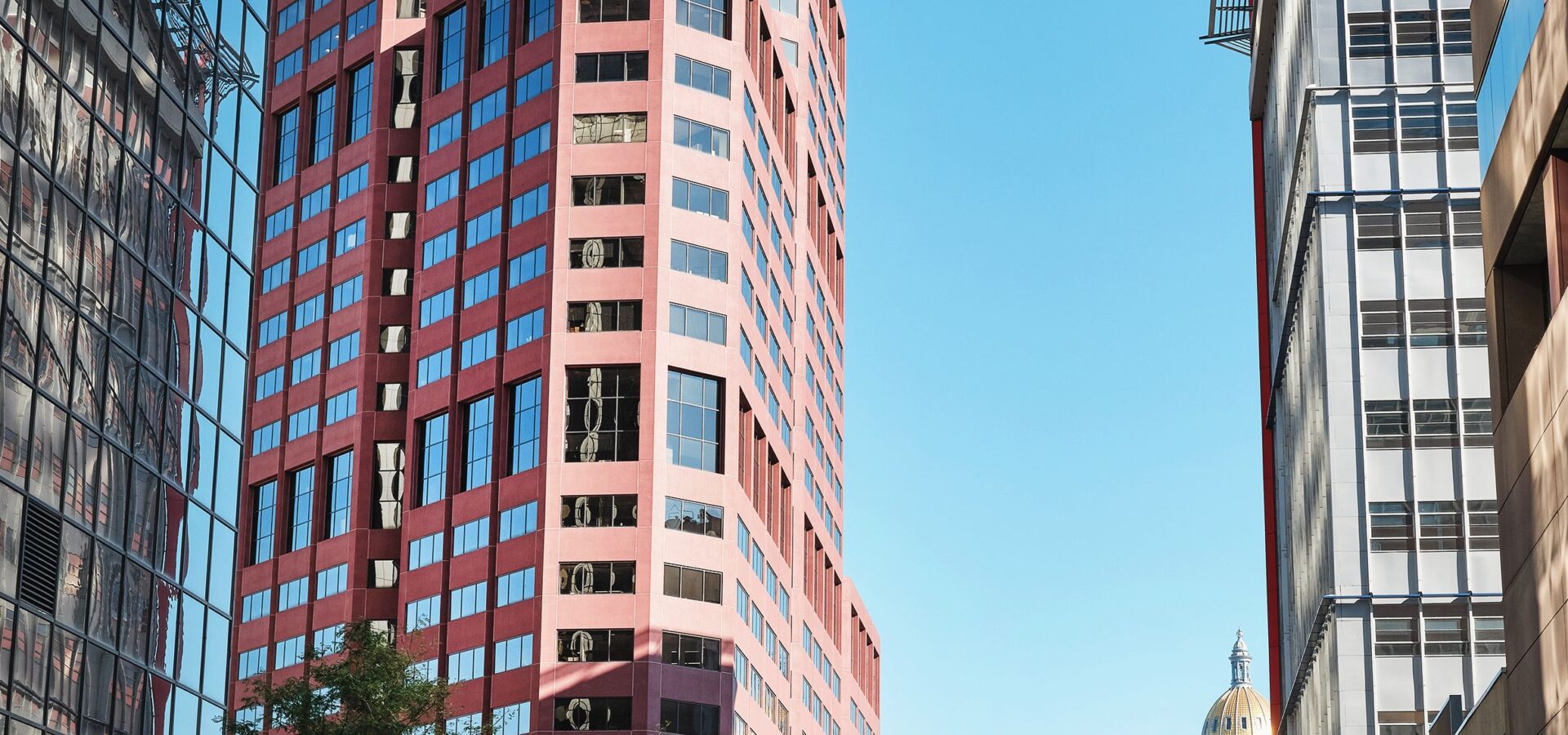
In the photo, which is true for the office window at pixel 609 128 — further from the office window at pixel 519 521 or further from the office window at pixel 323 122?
the office window at pixel 323 122

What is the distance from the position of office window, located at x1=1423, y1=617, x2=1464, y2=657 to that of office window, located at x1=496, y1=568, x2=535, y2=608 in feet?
156

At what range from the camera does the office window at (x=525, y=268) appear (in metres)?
110

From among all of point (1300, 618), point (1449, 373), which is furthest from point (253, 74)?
point (1300, 618)

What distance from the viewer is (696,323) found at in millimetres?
108812

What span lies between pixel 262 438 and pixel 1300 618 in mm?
65500

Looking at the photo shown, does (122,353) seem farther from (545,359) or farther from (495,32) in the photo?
(495,32)

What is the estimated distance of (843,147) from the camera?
15488cm

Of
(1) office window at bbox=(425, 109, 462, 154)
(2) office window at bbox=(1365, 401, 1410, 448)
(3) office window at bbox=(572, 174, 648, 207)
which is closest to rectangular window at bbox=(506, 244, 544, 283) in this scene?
(3) office window at bbox=(572, 174, 648, 207)

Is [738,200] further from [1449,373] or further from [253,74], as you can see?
[253,74]

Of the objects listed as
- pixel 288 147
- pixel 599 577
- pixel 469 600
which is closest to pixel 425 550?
pixel 469 600

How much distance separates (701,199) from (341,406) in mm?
26279

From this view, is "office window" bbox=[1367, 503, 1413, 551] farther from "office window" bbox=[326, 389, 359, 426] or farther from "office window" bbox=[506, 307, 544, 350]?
"office window" bbox=[326, 389, 359, 426]

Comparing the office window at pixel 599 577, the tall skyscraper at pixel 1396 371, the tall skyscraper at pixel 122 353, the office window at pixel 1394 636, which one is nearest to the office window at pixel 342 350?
the office window at pixel 599 577

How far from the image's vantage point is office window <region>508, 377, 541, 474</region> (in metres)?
108
